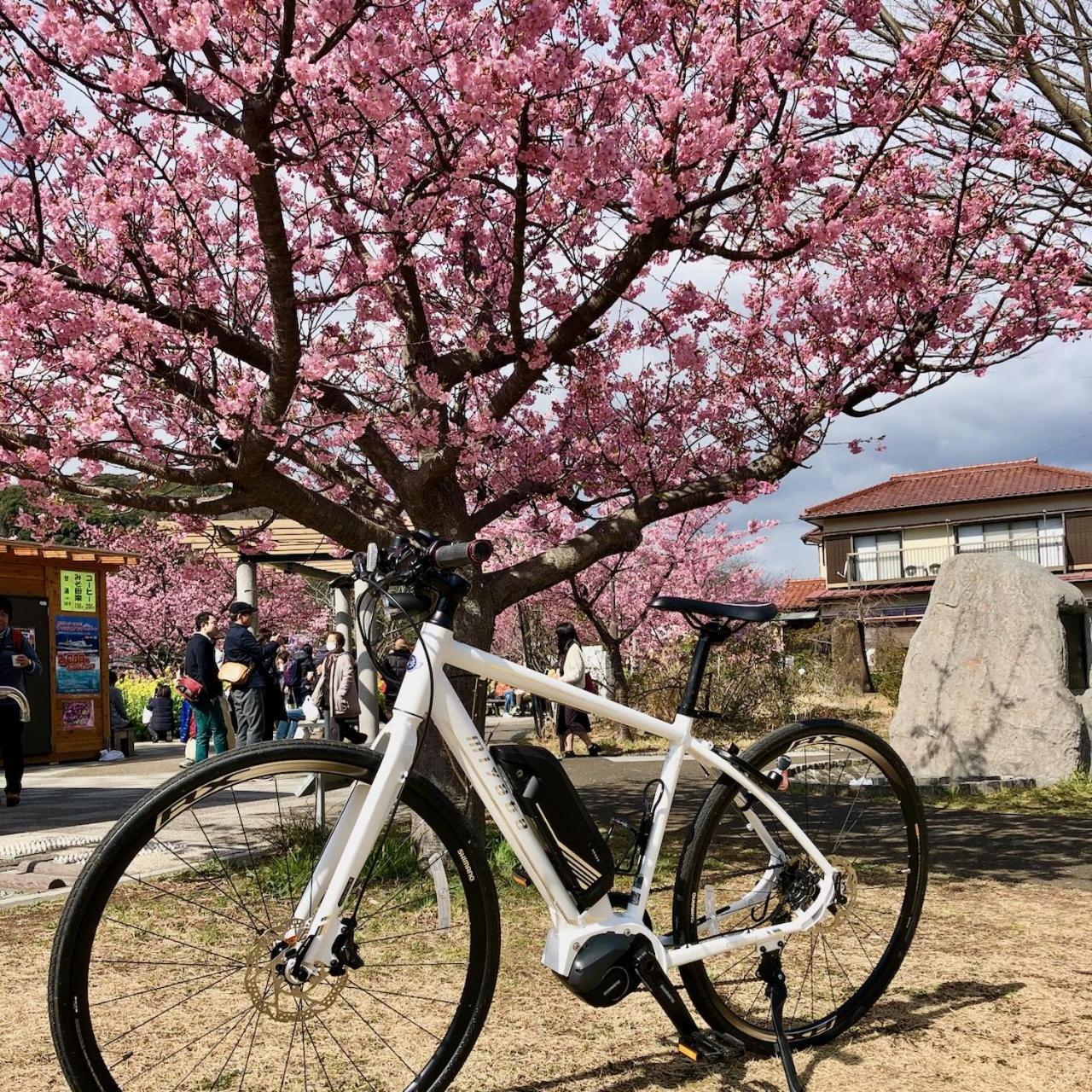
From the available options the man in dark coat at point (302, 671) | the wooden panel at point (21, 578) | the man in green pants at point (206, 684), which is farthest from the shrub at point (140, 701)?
the man in green pants at point (206, 684)

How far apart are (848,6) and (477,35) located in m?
1.89

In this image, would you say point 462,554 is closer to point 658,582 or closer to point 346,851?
point 346,851

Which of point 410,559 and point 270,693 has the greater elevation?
point 410,559

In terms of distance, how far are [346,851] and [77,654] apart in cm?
1485

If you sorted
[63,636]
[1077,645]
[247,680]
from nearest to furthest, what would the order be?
[247,680] < [1077,645] < [63,636]

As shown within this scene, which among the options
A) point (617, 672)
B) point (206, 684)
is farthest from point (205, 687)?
point (617, 672)

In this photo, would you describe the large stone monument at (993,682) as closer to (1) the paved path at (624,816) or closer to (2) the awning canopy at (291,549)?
(1) the paved path at (624,816)

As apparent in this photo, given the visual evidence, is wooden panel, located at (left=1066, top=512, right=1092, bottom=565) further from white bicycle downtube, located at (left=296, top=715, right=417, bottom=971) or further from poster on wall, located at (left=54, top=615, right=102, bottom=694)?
white bicycle downtube, located at (left=296, top=715, right=417, bottom=971)

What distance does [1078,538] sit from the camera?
36.3 meters

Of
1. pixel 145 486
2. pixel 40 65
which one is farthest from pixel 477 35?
pixel 145 486

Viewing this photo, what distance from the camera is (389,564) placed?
253 cm

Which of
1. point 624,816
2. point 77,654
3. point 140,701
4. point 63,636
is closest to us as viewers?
point 624,816

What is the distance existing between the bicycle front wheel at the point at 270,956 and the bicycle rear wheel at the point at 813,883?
0.69 meters

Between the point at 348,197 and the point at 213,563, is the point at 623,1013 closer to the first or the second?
the point at 348,197
